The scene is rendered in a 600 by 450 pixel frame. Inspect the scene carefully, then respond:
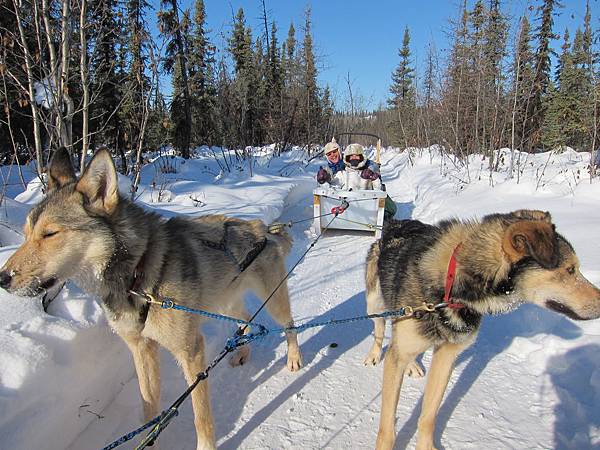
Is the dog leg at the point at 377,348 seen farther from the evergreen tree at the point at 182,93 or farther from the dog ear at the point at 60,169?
the evergreen tree at the point at 182,93

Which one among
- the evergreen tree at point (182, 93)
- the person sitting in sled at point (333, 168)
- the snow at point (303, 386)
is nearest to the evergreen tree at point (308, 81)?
the evergreen tree at point (182, 93)

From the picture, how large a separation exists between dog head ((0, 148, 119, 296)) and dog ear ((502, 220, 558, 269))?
204 cm

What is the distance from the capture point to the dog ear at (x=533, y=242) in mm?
1787

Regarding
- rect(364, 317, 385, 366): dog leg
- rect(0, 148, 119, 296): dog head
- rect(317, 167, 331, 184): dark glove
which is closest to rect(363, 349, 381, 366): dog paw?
rect(364, 317, 385, 366): dog leg

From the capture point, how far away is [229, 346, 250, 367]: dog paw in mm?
3131

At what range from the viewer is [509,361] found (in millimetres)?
3084

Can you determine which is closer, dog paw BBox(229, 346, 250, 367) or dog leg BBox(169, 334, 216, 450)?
dog leg BBox(169, 334, 216, 450)

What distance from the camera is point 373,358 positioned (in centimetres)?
318

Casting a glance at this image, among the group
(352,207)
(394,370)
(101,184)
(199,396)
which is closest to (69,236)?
(101,184)

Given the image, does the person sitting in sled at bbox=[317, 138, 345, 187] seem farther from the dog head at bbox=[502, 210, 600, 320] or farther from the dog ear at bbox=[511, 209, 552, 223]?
the dog head at bbox=[502, 210, 600, 320]

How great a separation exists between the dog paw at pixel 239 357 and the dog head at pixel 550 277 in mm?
2148

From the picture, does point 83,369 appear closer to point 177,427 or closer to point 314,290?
point 177,427

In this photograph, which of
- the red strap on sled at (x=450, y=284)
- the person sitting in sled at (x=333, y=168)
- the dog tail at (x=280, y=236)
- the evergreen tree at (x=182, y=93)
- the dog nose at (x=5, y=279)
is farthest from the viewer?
the evergreen tree at (x=182, y=93)

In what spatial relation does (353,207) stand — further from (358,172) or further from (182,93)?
(182,93)
